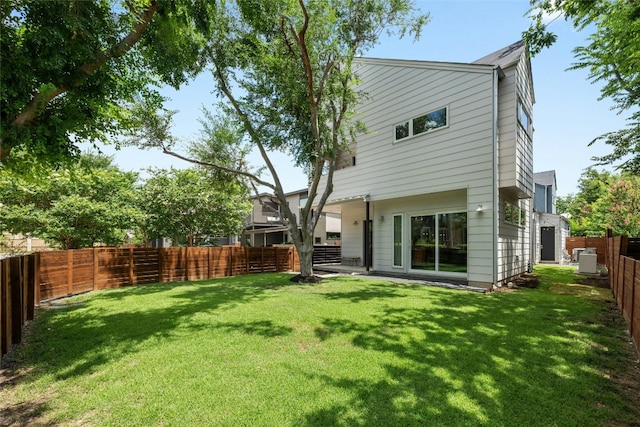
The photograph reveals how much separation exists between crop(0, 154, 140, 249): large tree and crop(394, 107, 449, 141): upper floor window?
1041 centimetres

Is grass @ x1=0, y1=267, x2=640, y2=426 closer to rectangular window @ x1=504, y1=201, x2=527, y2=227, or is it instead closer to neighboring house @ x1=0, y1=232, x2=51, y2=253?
rectangular window @ x1=504, y1=201, x2=527, y2=227

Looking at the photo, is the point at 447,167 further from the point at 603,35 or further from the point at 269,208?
the point at 269,208

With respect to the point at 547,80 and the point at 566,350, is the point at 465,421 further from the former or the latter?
the point at 547,80

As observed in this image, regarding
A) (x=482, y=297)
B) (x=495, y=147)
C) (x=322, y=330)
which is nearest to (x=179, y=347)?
(x=322, y=330)

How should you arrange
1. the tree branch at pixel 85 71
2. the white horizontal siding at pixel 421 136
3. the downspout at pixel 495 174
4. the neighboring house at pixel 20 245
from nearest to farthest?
the tree branch at pixel 85 71, the downspout at pixel 495 174, the white horizontal siding at pixel 421 136, the neighboring house at pixel 20 245

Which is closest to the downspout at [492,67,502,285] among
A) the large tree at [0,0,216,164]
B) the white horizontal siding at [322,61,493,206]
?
the white horizontal siding at [322,61,493,206]

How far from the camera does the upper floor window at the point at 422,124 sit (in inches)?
389

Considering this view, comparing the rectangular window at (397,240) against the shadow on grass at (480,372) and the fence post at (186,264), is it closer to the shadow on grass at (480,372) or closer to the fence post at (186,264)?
the shadow on grass at (480,372)

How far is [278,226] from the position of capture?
25.1m

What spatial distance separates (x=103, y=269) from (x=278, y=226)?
1566 centimetres

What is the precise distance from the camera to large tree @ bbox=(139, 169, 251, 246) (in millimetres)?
14586

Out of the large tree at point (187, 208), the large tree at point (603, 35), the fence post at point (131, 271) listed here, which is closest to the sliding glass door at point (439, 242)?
the large tree at point (603, 35)

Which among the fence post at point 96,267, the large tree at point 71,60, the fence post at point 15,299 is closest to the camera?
the large tree at point 71,60

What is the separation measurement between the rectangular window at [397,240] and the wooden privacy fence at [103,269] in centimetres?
506
